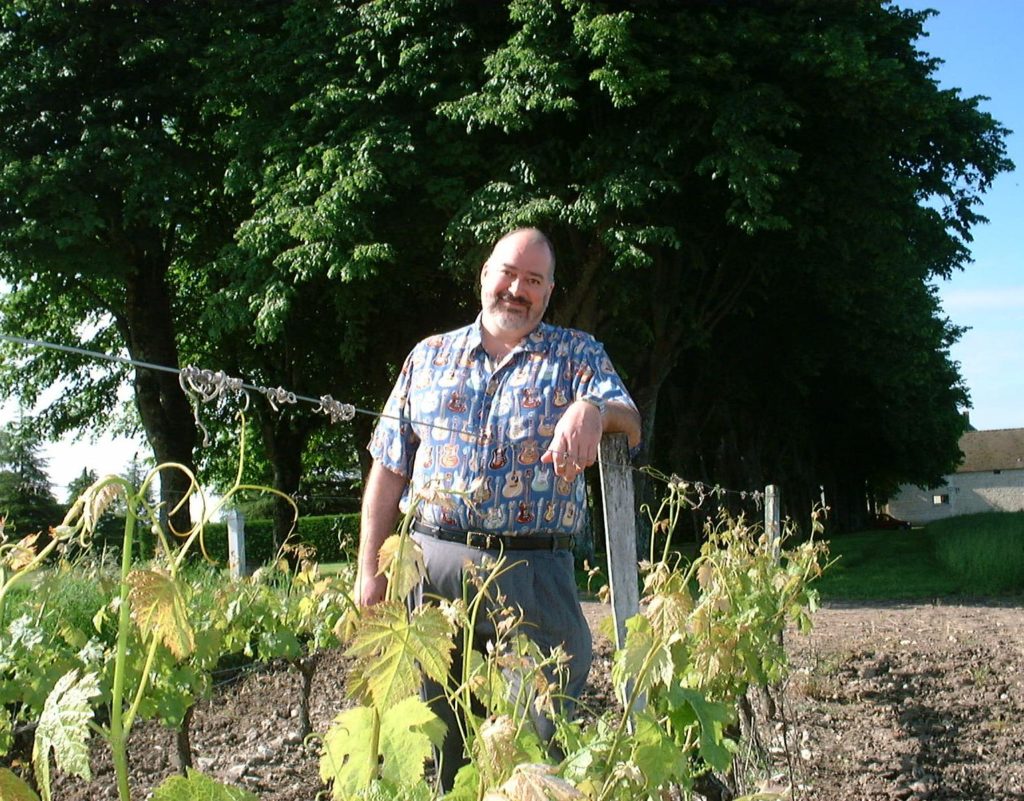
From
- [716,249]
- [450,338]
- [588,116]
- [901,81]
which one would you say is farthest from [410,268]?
[450,338]

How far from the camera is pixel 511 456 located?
311cm

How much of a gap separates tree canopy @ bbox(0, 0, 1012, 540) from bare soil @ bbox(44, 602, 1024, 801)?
7.03 meters

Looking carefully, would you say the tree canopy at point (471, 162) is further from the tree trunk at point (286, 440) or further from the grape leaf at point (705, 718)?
the grape leaf at point (705, 718)

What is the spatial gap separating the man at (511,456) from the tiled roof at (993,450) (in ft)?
272

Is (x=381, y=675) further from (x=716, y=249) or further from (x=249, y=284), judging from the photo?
(x=716, y=249)

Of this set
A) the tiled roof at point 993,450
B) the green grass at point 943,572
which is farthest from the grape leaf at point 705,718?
the tiled roof at point 993,450

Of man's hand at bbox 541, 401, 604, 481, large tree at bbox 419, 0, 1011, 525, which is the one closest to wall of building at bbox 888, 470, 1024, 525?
large tree at bbox 419, 0, 1011, 525

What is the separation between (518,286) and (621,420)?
0.50 m

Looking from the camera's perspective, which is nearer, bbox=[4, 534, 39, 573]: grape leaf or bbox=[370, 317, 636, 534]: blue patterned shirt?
bbox=[4, 534, 39, 573]: grape leaf

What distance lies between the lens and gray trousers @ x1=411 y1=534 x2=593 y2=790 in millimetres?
3057

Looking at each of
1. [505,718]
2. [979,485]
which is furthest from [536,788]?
[979,485]

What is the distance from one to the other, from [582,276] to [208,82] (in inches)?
224

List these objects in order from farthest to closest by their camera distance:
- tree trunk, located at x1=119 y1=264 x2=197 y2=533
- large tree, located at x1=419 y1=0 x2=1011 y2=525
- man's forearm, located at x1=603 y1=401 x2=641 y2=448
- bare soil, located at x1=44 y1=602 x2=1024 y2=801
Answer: tree trunk, located at x1=119 y1=264 x2=197 y2=533, large tree, located at x1=419 y1=0 x2=1011 y2=525, bare soil, located at x1=44 y1=602 x2=1024 y2=801, man's forearm, located at x1=603 y1=401 x2=641 y2=448

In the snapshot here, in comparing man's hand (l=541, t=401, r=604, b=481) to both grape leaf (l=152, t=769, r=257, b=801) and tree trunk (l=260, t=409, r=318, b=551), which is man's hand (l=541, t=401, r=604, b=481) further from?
tree trunk (l=260, t=409, r=318, b=551)
